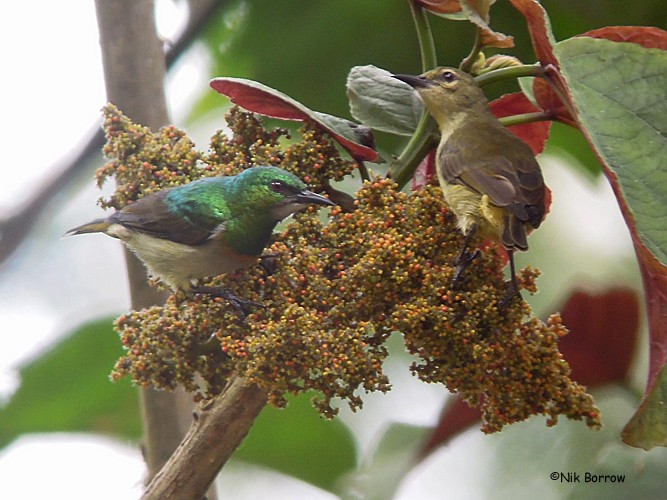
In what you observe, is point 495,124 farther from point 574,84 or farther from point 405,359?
point 405,359

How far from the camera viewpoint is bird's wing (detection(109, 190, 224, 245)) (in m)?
1.24

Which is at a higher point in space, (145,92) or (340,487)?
(145,92)

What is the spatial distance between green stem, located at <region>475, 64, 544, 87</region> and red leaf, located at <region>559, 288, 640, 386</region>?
39cm

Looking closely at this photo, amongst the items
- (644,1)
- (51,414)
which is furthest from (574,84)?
(51,414)

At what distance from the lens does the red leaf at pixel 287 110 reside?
1229 millimetres

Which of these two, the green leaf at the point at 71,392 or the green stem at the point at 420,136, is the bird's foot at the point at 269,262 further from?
the green leaf at the point at 71,392

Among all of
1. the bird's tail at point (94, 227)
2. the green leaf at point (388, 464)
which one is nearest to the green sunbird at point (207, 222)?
the bird's tail at point (94, 227)

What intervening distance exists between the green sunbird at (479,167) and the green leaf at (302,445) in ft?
2.26

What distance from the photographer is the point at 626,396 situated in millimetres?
1485

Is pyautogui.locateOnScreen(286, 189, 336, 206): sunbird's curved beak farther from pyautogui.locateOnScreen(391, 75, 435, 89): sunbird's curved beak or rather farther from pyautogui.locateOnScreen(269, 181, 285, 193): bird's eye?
pyautogui.locateOnScreen(391, 75, 435, 89): sunbird's curved beak

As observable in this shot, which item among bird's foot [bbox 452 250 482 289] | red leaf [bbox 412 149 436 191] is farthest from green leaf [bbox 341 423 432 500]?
bird's foot [bbox 452 250 482 289]

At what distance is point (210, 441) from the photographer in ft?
3.98

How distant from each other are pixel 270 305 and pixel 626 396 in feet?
2.10

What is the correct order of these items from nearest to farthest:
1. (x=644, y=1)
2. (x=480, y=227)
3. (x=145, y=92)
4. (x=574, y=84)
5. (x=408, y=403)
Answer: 1. (x=574, y=84)
2. (x=480, y=227)
3. (x=145, y=92)
4. (x=644, y=1)
5. (x=408, y=403)
